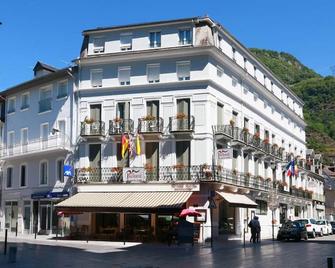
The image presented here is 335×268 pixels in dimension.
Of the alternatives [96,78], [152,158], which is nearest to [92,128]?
[96,78]

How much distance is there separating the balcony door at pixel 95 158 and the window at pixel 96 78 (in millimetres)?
4499

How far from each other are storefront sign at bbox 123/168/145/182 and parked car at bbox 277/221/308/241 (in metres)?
10.5

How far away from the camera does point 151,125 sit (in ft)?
125

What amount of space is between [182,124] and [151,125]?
2239 millimetres

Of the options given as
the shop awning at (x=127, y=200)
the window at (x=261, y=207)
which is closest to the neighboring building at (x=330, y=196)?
the window at (x=261, y=207)

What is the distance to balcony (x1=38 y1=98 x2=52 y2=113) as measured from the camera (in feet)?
145

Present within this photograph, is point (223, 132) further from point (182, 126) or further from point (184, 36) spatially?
point (184, 36)

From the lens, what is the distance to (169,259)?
24125 mm

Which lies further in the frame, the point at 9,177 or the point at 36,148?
the point at 9,177

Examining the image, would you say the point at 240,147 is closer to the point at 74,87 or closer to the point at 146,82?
the point at 146,82

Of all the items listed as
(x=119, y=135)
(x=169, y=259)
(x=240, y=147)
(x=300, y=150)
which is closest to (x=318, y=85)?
(x=300, y=150)

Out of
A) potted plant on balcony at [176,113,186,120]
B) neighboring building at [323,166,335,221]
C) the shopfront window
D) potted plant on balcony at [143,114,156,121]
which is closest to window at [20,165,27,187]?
potted plant on balcony at [143,114,156,121]

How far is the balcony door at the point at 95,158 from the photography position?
129 feet

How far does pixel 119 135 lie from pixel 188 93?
5.64 m
